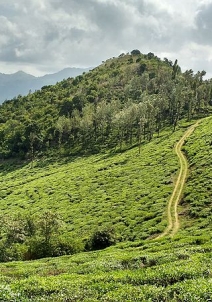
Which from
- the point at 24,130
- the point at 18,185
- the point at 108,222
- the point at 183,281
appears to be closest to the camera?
the point at 183,281

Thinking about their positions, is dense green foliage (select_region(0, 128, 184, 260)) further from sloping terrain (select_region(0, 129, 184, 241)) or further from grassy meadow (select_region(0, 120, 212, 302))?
grassy meadow (select_region(0, 120, 212, 302))

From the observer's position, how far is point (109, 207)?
78875mm

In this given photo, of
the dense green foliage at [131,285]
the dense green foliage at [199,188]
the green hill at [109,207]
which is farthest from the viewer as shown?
the dense green foliage at [199,188]

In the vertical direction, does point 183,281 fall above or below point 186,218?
above

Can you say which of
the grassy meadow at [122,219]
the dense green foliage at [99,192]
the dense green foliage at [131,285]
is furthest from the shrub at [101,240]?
the dense green foliage at [131,285]

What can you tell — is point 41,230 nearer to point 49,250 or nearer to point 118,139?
point 49,250

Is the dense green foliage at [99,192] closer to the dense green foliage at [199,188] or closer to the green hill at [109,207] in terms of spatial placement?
the green hill at [109,207]

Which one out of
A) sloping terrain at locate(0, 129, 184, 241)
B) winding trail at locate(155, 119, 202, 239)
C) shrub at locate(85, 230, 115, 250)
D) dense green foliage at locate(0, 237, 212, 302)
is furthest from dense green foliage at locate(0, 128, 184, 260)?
dense green foliage at locate(0, 237, 212, 302)

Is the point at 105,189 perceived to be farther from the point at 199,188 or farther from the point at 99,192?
the point at 199,188

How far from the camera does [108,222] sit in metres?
68.9

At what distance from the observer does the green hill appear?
22297mm

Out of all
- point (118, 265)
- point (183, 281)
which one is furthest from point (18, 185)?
point (183, 281)

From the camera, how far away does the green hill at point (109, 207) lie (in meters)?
22.3

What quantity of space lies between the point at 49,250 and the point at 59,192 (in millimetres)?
51324
